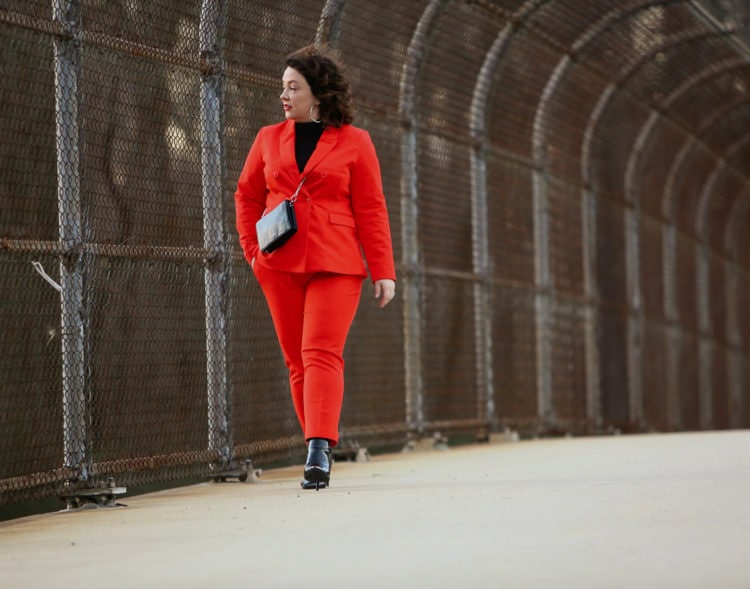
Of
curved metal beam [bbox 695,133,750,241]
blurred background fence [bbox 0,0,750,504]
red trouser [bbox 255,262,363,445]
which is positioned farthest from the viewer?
curved metal beam [bbox 695,133,750,241]

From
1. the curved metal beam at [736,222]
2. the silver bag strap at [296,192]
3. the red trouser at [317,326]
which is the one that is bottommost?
the red trouser at [317,326]

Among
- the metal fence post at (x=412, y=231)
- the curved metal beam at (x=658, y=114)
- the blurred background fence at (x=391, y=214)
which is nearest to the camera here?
the blurred background fence at (x=391, y=214)

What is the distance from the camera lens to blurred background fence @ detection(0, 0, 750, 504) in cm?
657

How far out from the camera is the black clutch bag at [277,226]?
6.63 metres

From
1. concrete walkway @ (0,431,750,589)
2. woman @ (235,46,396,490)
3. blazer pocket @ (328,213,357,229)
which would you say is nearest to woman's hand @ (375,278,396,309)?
woman @ (235,46,396,490)

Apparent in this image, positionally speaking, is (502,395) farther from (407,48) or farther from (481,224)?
(407,48)

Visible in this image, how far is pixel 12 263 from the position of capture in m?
6.29

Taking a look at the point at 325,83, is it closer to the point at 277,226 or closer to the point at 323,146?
the point at 323,146

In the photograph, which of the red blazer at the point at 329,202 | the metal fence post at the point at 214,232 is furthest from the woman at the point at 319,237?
the metal fence post at the point at 214,232

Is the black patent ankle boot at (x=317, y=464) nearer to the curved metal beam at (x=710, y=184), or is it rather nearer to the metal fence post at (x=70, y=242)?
the metal fence post at (x=70, y=242)

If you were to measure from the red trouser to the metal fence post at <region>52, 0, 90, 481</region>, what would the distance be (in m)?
0.81

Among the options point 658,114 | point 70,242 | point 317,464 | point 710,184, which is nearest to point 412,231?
point 317,464

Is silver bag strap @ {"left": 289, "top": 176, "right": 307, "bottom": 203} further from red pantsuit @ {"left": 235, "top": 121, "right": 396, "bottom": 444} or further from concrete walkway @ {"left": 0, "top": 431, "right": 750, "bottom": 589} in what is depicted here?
concrete walkway @ {"left": 0, "top": 431, "right": 750, "bottom": 589}

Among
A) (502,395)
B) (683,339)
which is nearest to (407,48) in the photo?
(502,395)
